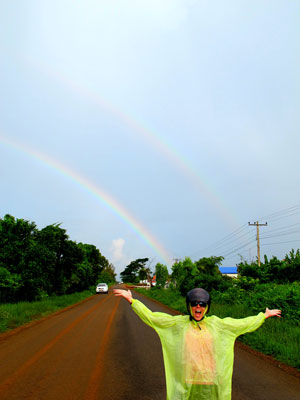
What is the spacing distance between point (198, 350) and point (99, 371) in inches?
182

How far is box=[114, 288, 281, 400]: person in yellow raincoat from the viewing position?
2498 mm

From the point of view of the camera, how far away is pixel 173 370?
2666mm

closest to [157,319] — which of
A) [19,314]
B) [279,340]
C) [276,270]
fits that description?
[279,340]

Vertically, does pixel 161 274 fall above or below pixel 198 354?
above

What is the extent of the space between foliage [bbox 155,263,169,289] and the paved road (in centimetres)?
4855

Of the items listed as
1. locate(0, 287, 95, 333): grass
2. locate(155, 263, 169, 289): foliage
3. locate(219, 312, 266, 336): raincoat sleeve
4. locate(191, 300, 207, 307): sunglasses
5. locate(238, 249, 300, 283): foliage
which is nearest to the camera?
locate(191, 300, 207, 307): sunglasses

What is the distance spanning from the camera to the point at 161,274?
2328 inches

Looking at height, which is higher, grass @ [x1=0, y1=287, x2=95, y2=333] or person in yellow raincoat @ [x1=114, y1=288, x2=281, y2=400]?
person in yellow raincoat @ [x1=114, y1=288, x2=281, y2=400]

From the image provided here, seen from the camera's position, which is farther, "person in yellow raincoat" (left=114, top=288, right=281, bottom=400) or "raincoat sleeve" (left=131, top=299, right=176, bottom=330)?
"raincoat sleeve" (left=131, top=299, right=176, bottom=330)

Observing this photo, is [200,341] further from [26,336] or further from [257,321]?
[26,336]

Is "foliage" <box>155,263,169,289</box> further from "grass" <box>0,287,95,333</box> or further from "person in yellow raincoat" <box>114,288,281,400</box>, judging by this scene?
"person in yellow raincoat" <box>114,288,281,400</box>

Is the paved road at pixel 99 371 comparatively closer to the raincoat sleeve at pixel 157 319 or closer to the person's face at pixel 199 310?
the raincoat sleeve at pixel 157 319

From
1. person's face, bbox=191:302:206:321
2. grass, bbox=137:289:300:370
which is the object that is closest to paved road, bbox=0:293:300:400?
grass, bbox=137:289:300:370

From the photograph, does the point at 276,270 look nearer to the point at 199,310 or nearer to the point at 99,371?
the point at 99,371
